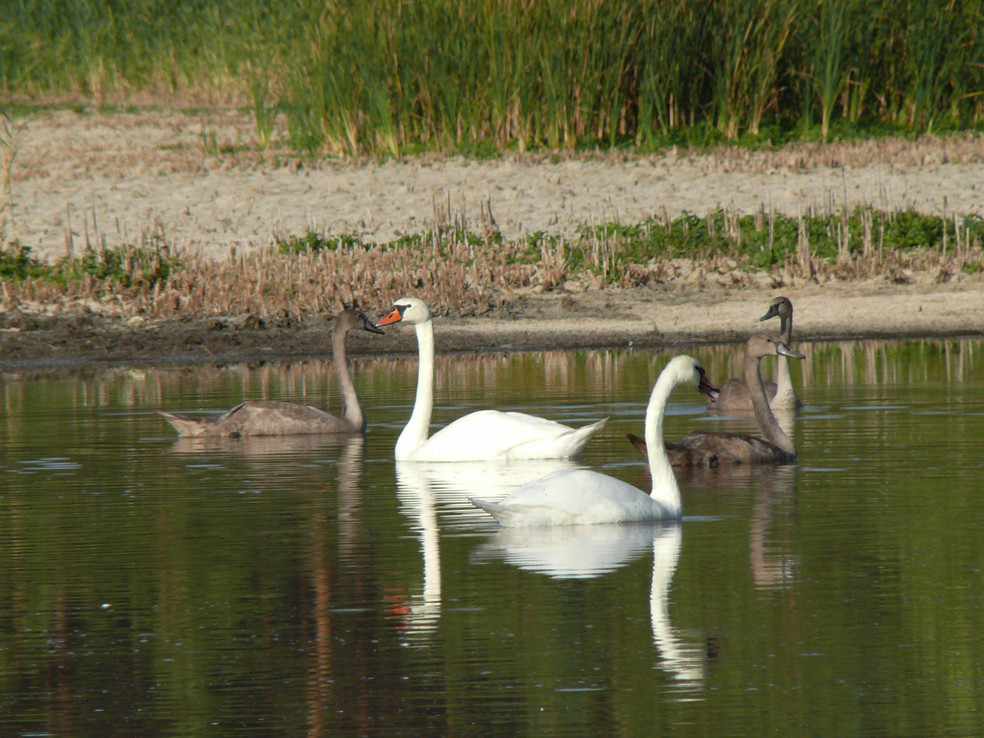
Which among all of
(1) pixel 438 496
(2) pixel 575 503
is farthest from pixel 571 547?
(1) pixel 438 496

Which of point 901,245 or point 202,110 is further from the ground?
point 202,110

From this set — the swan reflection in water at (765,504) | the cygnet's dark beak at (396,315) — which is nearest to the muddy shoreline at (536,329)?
the cygnet's dark beak at (396,315)

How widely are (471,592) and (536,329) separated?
43.5 feet

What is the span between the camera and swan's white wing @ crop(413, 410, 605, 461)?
1422 cm

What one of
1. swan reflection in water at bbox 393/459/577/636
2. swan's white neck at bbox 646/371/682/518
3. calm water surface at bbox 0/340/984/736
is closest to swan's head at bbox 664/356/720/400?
swan's white neck at bbox 646/371/682/518

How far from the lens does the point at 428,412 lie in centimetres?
1503

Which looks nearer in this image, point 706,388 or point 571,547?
point 571,547

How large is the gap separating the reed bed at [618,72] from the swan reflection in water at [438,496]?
15500mm

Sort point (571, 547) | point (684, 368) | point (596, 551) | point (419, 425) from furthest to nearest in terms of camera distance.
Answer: point (419, 425) → point (684, 368) → point (571, 547) → point (596, 551)

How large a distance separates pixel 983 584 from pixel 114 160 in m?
23.3

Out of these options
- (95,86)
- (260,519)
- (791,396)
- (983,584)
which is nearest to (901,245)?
(791,396)

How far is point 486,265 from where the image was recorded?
79.9ft

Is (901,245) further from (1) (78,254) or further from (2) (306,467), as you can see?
(2) (306,467)

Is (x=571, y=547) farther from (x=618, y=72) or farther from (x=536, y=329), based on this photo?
(x=618, y=72)
